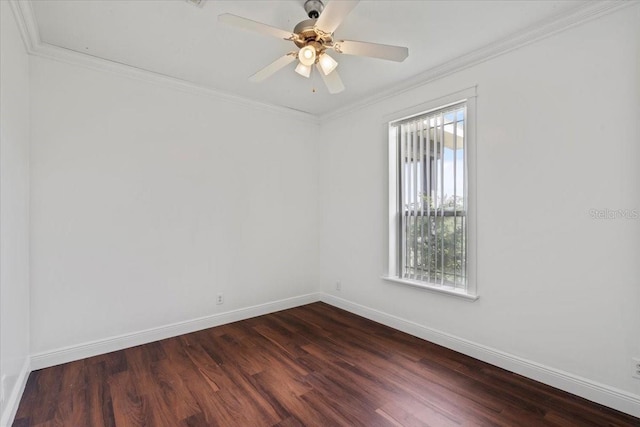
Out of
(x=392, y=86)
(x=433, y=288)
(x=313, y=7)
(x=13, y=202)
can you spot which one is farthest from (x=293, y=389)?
(x=392, y=86)

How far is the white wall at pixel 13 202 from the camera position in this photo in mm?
1738

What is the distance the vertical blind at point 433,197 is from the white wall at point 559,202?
0.66 ft

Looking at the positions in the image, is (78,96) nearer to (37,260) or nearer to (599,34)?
(37,260)

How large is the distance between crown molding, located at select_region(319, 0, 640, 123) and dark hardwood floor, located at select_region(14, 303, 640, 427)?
257 centimetres

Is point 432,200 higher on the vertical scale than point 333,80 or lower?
lower

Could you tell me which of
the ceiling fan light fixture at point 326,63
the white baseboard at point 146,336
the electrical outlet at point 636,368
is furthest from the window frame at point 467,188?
the white baseboard at point 146,336

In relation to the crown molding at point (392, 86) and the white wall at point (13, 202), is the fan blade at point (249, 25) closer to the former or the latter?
the white wall at point (13, 202)

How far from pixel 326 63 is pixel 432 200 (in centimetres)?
172

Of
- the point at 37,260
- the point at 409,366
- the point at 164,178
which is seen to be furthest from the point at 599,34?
the point at 37,260

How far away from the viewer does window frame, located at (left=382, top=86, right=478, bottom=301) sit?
2656 millimetres

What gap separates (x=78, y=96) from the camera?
262 centimetres

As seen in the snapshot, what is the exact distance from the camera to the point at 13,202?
197cm

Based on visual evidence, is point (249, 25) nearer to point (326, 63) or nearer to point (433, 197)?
point (326, 63)

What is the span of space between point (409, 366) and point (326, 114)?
3.21 metres
